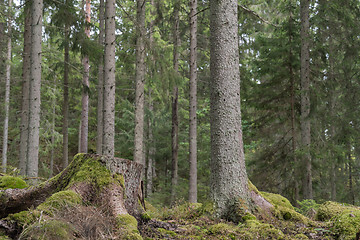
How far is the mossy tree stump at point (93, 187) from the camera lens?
3.86 meters

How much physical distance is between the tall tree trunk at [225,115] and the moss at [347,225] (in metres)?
1.51

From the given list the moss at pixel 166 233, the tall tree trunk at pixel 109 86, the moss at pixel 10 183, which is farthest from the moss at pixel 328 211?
the tall tree trunk at pixel 109 86

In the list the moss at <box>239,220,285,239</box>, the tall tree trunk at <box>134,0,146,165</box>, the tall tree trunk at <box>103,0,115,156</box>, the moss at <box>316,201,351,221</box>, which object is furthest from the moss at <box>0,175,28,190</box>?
the tall tree trunk at <box>134,0,146,165</box>

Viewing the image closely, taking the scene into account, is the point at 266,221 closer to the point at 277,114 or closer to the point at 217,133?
the point at 217,133

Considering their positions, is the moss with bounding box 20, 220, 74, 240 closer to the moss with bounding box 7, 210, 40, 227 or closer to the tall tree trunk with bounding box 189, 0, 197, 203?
the moss with bounding box 7, 210, 40, 227

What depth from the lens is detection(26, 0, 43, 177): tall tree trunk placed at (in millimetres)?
9445

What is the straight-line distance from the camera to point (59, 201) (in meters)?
3.34

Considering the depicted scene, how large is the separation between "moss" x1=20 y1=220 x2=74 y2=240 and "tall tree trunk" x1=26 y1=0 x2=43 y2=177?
7.52 meters

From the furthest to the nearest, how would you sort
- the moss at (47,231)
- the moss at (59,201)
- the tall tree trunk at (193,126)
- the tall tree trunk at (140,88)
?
the tall tree trunk at (193,126) < the tall tree trunk at (140,88) < the moss at (59,201) < the moss at (47,231)

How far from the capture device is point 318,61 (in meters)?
12.3

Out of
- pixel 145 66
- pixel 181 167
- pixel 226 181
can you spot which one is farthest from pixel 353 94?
pixel 181 167

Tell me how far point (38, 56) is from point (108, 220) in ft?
25.7

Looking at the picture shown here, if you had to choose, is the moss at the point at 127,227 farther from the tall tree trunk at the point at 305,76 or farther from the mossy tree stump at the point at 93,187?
the tall tree trunk at the point at 305,76

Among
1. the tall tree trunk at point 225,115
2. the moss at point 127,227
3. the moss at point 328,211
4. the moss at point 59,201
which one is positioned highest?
the tall tree trunk at point 225,115
